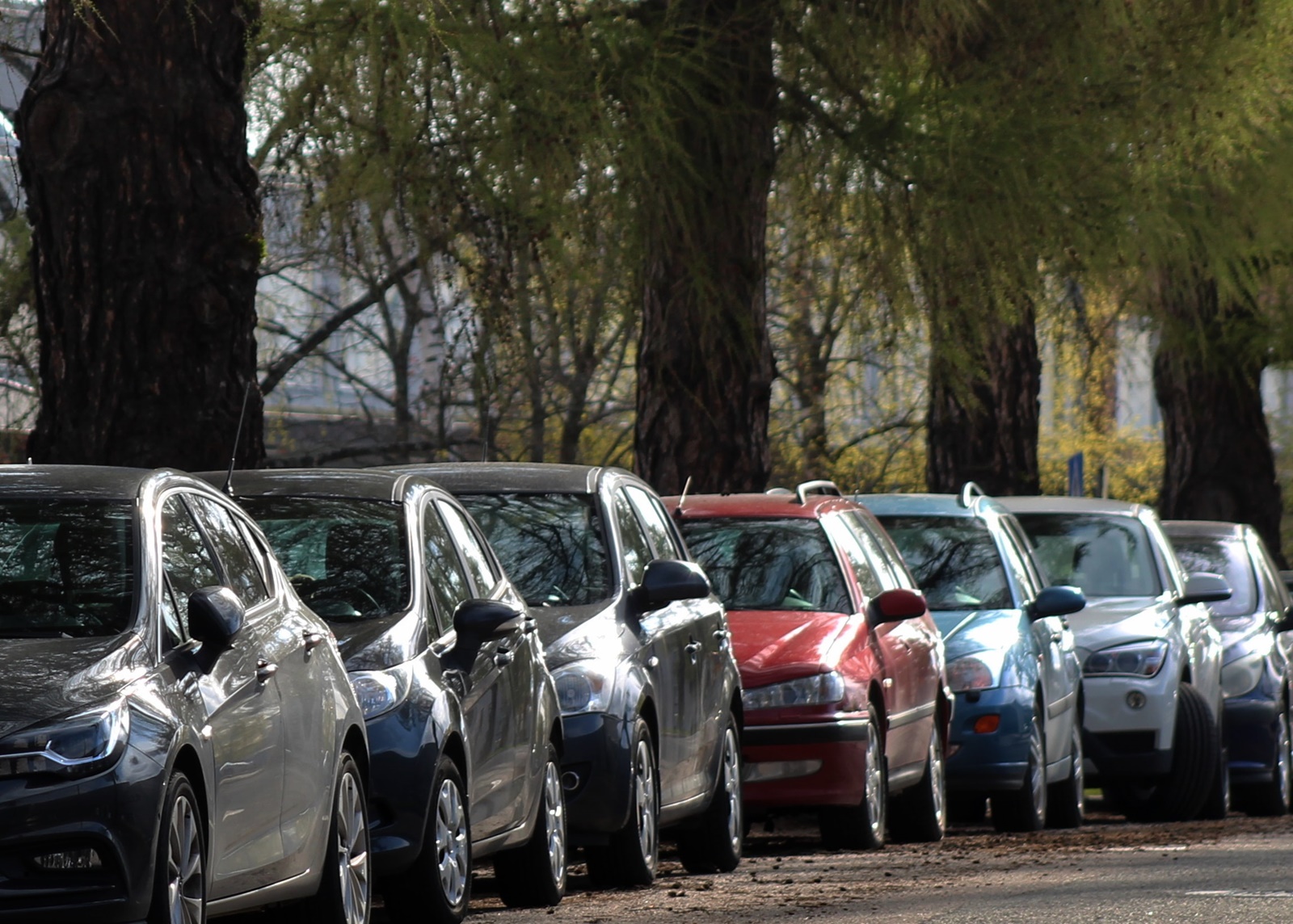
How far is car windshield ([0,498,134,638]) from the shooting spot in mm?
6574

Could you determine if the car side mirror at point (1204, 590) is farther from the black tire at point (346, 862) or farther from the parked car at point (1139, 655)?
the black tire at point (346, 862)

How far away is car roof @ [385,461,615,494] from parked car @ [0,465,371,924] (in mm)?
3062

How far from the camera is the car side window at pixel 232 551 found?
733 cm

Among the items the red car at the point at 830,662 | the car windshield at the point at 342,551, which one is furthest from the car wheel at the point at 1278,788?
the car windshield at the point at 342,551

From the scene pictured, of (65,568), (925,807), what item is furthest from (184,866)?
(925,807)

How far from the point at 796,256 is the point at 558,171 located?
3.30 meters

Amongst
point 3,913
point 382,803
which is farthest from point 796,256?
point 3,913

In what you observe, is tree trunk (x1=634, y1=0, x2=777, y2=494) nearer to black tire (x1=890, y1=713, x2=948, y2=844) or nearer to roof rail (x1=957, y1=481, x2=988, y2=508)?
roof rail (x1=957, y1=481, x2=988, y2=508)

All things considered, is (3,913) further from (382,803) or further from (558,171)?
(558,171)

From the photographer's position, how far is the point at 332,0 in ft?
43.7

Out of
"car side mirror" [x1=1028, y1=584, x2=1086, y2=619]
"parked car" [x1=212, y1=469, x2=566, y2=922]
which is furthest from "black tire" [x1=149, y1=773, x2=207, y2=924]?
"car side mirror" [x1=1028, y1=584, x2=1086, y2=619]

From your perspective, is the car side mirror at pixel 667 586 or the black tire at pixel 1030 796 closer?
the car side mirror at pixel 667 586

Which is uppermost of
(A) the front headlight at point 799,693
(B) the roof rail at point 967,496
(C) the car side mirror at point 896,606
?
(B) the roof rail at point 967,496

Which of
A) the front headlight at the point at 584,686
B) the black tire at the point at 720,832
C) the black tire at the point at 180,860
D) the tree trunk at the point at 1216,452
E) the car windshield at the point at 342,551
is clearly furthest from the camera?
the tree trunk at the point at 1216,452
